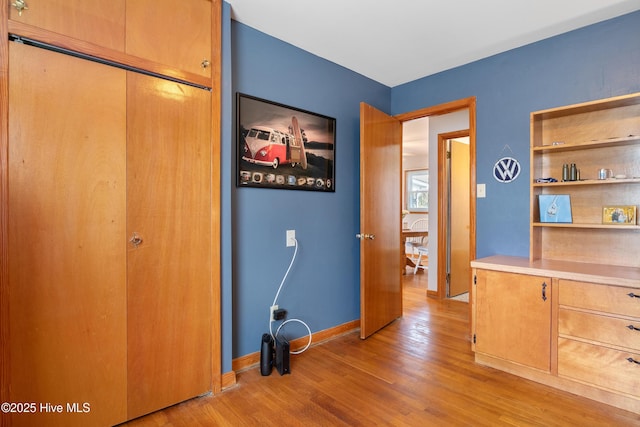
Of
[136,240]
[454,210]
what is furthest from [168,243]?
[454,210]

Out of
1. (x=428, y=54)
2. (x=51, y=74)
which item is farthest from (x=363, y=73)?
(x=51, y=74)

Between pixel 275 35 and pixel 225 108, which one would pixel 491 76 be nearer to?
pixel 275 35

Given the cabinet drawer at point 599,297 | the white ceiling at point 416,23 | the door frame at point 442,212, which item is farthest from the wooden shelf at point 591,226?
the door frame at point 442,212

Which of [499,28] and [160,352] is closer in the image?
[160,352]

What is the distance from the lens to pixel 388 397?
1921 millimetres

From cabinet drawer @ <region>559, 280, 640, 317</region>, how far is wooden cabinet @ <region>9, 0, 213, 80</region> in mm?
2586

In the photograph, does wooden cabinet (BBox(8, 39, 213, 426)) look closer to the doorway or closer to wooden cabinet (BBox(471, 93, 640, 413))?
wooden cabinet (BBox(471, 93, 640, 413))

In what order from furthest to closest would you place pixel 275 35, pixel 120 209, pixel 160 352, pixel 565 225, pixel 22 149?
pixel 275 35
pixel 565 225
pixel 160 352
pixel 120 209
pixel 22 149

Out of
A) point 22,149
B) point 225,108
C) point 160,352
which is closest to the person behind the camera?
point 22,149

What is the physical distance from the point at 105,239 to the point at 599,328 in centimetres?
278

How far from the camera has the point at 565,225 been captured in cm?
219

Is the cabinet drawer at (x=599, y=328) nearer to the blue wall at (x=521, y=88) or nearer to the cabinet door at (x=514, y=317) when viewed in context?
the cabinet door at (x=514, y=317)

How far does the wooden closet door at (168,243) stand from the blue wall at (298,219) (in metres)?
0.18

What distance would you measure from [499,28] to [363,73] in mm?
1177
